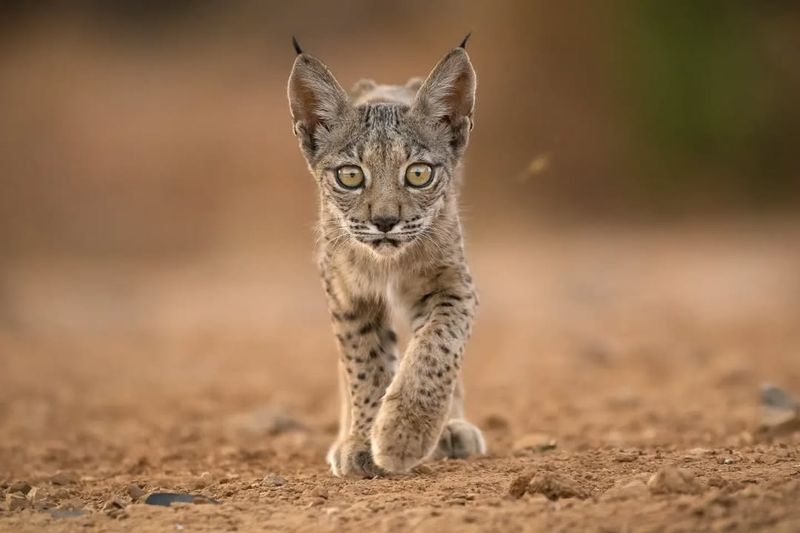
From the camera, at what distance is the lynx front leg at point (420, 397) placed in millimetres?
6164

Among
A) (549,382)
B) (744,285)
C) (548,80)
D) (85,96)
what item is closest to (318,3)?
(85,96)

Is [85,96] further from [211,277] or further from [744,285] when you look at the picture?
[744,285]

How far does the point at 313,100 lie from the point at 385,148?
713 millimetres

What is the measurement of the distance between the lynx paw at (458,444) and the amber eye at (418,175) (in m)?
1.52

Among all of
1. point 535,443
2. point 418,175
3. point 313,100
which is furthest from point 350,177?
point 535,443

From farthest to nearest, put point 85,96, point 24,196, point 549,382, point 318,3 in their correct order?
point 318,3 < point 85,96 < point 24,196 < point 549,382

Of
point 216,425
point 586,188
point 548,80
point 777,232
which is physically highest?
point 548,80

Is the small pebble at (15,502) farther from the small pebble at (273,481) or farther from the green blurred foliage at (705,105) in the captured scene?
the green blurred foliage at (705,105)

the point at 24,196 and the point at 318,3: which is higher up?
the point at 318,3

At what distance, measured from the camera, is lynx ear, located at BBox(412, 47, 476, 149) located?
22.5ft

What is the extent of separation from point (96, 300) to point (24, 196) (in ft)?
27.7

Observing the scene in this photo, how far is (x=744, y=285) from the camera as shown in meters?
17.5

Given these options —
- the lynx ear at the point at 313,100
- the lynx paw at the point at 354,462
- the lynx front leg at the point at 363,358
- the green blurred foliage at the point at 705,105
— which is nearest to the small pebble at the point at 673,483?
the lynx paw at the point at 354,462

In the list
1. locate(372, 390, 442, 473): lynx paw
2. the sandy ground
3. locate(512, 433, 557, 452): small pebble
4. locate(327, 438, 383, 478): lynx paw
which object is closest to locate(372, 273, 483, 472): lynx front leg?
locate(372, 390, 442, 473): lynx paw
